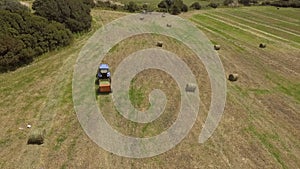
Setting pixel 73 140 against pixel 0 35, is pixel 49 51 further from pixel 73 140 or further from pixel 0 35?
pixel 73 140

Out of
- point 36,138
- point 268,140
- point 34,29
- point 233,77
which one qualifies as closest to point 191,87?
point 233,77

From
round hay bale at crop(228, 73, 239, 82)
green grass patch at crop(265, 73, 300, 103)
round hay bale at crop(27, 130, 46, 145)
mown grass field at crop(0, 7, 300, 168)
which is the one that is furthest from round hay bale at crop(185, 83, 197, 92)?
round hay bale at crop(27, 130, 46, 145)

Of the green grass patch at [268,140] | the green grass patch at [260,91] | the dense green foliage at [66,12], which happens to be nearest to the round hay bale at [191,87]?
the green grass patch at [260,91]

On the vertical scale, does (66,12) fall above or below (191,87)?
above

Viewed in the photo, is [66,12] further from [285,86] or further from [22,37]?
[285,86]

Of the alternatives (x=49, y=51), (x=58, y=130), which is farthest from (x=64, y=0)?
(x=58, y=130)

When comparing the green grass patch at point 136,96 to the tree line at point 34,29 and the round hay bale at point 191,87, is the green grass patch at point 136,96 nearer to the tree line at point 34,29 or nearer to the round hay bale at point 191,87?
the round hay bale at point 191,87
